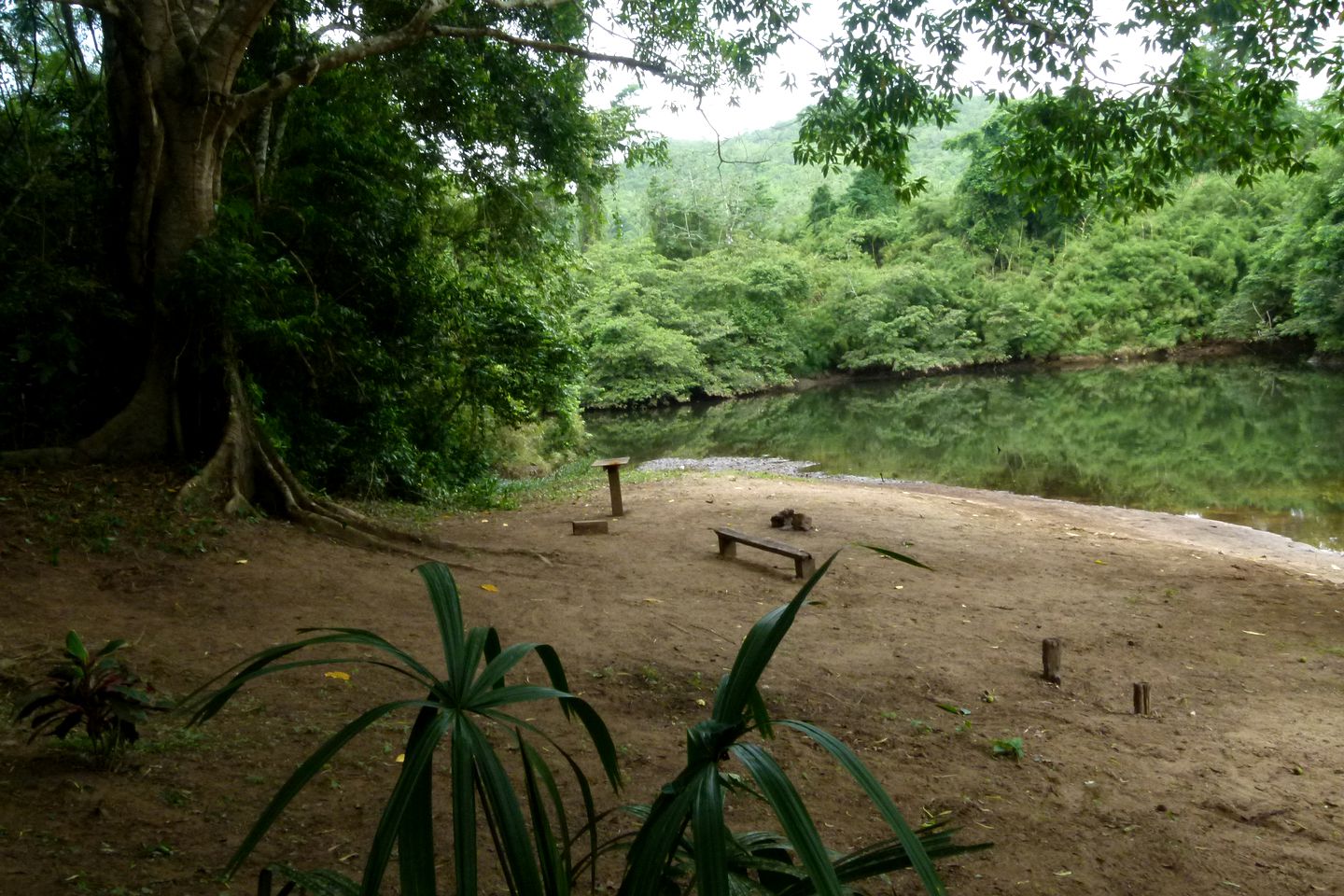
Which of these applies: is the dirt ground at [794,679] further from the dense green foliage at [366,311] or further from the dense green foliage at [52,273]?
the dense green foliage at [366,311]

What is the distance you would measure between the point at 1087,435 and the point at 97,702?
804 inches

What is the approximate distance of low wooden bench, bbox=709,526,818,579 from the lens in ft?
23.2

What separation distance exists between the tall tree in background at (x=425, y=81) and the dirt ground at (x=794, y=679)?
117 cm

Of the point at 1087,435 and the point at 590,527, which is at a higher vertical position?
the point at 590,527

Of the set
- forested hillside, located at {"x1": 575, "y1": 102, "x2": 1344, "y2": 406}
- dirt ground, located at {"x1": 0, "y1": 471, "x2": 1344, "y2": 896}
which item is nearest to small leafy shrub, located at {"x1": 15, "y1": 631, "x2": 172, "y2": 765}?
dirt ground, located at {"x1": 0, "y1": 471, "x2": 1344, "y2": 896}

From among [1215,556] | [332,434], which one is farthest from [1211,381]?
[332,434]

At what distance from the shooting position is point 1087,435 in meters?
20.1

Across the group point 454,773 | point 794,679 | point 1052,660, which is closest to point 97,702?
point 454,773

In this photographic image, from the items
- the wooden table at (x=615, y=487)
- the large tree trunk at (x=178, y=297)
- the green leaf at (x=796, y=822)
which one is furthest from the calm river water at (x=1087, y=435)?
the green leaf at (x=796, y=822)

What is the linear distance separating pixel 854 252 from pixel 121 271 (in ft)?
127

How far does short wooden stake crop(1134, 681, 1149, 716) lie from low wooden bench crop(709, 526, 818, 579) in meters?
2.46

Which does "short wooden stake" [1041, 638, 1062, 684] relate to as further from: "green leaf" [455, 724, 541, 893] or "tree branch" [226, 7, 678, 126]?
"tree branch" [226, 7, 678, 126]

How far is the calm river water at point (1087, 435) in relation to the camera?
13.7 m

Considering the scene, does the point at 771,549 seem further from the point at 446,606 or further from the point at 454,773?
the point at 454,773
